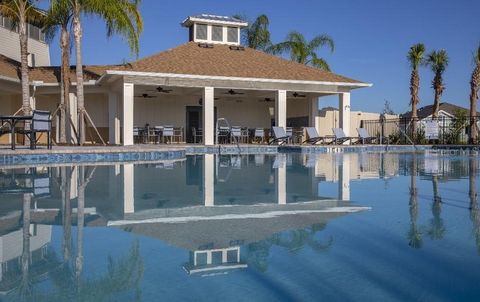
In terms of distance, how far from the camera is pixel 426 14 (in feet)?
89.2

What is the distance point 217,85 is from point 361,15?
47.8 feet

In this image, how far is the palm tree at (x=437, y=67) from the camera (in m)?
30.1

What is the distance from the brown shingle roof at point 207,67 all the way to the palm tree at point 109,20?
149cm

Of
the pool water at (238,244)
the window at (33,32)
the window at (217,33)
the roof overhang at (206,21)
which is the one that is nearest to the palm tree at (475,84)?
the roof overhang at (206,21)

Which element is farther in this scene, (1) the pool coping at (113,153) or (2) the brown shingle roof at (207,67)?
(2) the brown shingle roof at (207,67)

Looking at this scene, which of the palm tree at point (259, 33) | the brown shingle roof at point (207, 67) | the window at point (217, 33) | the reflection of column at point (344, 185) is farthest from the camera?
the palm tree at point (259, 33)

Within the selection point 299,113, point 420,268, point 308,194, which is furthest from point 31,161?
point 299,113

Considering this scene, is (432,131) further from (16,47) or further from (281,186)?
(16,47)

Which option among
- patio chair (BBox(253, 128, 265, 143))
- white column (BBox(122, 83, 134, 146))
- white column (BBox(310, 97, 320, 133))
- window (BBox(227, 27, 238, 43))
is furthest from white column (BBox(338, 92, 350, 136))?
white column (BBox(122, 83, 134, 146))

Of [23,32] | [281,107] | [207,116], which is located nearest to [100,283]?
[23,32]

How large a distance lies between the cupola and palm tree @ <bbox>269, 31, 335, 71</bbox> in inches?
189

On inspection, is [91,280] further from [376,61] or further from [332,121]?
[376,61]

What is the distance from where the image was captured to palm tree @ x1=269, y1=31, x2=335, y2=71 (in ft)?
90.8

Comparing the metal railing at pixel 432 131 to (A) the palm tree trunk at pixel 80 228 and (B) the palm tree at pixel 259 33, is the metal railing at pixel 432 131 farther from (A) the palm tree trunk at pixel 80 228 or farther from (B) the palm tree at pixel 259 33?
(A) the palm tree trunk at pixel 80 228
